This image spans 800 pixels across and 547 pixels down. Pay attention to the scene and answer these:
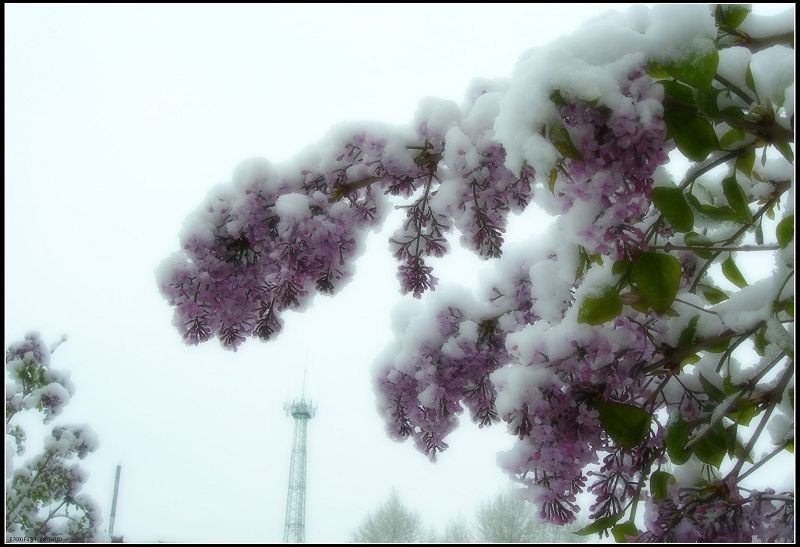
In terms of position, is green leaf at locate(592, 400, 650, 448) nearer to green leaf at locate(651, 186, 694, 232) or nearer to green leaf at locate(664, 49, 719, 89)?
green leaf at locate(651, 186, 694, 232)

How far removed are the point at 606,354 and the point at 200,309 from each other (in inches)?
46.8

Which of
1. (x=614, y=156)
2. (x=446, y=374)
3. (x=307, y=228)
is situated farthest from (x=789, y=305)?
(x=307, y=228)

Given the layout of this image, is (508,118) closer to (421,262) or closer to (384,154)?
(384,154)

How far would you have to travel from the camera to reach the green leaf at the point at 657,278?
1270 millimetres

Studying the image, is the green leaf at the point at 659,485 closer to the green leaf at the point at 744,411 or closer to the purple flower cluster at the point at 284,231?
the green leaf at the point at 744,411

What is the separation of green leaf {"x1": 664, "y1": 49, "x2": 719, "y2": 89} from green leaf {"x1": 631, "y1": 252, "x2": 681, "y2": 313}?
0.34 m

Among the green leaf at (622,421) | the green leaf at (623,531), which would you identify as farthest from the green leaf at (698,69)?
the green leaf at (623,531)

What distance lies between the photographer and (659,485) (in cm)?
160

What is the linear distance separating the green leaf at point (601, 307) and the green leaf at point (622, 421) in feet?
0.59

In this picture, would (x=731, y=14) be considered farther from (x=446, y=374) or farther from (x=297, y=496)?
(x=297, y=496)

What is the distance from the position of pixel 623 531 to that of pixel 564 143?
3.34 feet

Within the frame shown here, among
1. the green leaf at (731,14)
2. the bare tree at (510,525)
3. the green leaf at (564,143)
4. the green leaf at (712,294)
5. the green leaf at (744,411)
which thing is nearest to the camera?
the green leaf at (564,143)

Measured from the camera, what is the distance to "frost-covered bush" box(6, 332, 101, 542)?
20.6ft

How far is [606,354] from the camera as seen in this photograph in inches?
54.5
